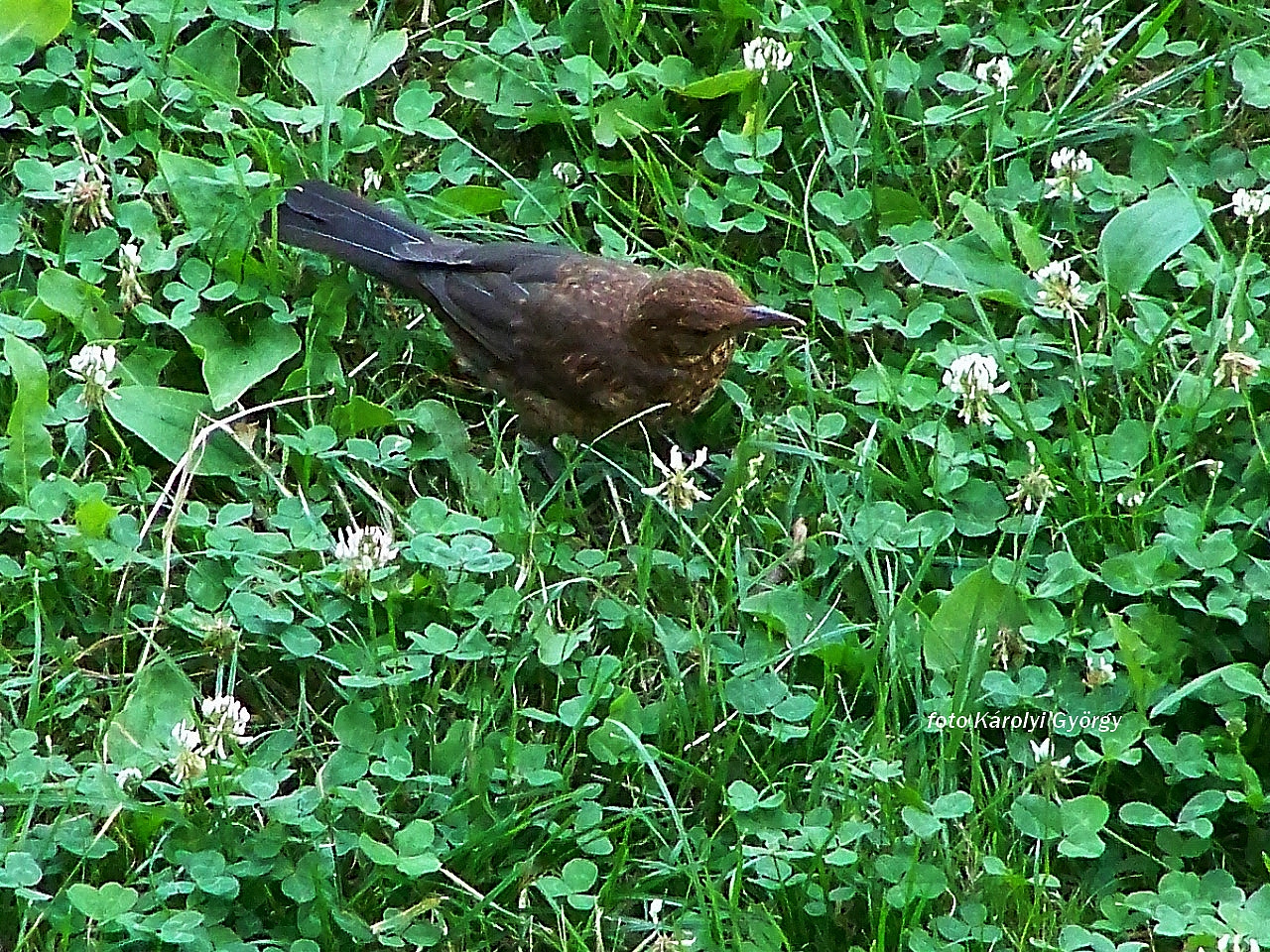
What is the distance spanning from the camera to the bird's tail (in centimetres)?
445

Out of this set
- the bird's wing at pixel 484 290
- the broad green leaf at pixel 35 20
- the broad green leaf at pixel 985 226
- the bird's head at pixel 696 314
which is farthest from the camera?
the broad green leaf at pixel 35 20

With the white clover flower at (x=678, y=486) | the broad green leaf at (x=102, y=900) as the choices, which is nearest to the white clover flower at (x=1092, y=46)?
the white clover flower at (x=678, y=486)

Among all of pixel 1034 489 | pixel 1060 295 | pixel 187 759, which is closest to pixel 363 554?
pixel 187 759

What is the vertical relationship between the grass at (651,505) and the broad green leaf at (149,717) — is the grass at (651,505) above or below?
above

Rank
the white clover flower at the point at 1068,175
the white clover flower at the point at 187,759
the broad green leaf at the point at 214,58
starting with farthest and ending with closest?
1. the broad green leaf at the point at 214,58
2. the white clover flower at the point at 1068,175
3. the white clover flower at the point at 187,759

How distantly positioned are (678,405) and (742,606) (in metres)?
0.66

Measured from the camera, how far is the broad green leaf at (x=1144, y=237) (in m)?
4.51

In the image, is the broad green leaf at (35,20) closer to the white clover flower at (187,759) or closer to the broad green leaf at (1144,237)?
the white clover flower at (187,759)

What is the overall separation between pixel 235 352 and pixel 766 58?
5.50 feet

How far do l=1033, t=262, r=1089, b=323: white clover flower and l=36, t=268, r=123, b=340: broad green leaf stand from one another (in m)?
2.35

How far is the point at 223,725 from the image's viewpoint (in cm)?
355

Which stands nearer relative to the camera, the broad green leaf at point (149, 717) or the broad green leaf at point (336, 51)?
the broad green leaf at point (149, 717)

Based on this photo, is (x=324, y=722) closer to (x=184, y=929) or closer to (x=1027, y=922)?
(x=184, y=929)

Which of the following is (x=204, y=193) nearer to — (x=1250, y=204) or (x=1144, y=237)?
(x=1144, y=237)
